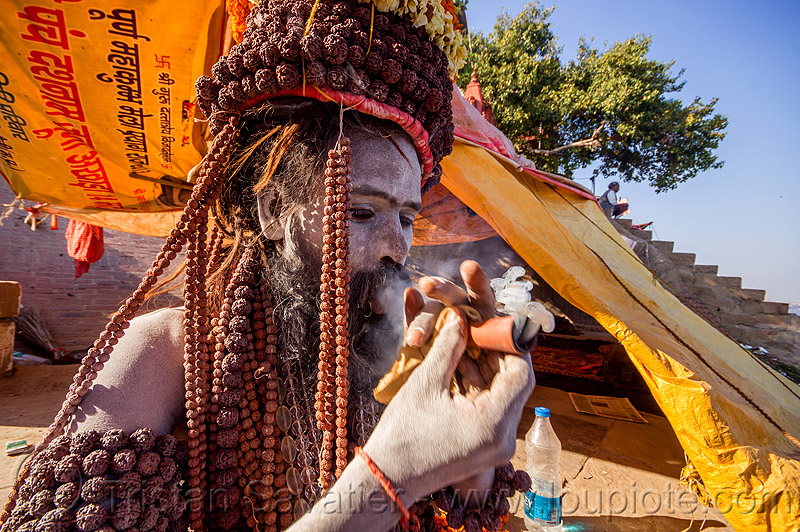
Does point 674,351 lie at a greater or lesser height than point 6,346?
greater

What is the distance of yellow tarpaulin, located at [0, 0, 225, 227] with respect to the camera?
5.35 feet

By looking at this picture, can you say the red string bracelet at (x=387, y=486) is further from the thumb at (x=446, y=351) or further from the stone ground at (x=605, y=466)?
the stone ground at (x=605, y=466)

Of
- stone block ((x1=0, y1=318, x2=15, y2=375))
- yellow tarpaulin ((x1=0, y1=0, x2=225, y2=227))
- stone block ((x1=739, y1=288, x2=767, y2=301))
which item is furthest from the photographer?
stone block ((x1=739, y1=288, x2=767, y2=301))

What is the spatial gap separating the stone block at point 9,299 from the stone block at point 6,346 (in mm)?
177

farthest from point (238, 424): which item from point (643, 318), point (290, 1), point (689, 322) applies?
point (689, 322)

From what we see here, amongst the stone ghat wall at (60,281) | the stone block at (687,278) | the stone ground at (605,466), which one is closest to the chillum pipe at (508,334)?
the stone ground at (605,466)

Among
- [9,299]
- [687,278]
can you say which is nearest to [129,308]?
[9,299]

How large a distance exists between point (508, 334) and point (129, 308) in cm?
126

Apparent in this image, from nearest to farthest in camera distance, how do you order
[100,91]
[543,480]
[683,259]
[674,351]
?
[100,91], [674,351], [543,480], [683,259]

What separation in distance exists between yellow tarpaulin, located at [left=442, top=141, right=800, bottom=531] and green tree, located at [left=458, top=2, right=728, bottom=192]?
33.7 feet

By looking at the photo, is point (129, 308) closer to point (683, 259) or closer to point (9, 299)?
point (9, 299)

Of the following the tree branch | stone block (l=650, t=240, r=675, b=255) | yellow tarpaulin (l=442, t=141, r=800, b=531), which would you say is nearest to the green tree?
the tree branch

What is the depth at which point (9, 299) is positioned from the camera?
17.5 ft

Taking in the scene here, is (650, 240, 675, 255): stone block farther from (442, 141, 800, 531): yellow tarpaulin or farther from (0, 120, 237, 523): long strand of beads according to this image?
(0, 120, 237, 523): long strand of beads
